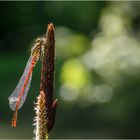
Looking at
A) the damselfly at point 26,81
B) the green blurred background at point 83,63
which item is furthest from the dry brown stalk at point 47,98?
the green blurred background at point 83,63

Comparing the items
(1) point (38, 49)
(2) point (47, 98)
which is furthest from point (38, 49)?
(2) point (47, 98)

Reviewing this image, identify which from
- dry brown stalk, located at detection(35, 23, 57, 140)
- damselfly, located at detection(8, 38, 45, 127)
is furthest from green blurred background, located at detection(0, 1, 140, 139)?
dry brown stalk, located at detection(35, 23, 57, 140)

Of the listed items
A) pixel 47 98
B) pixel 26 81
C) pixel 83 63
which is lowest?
pixel 47 98

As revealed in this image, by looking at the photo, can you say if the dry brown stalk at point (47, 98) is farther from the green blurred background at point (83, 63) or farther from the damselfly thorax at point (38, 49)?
the green blurred background at point (83, 63)

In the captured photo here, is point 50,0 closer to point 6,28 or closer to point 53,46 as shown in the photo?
point 6,28

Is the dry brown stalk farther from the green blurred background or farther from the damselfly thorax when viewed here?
the green blurred background

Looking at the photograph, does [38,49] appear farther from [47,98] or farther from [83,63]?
[83,63]

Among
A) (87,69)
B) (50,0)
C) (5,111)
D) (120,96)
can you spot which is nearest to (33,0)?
(50,0)

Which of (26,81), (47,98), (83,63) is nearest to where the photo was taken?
(47,98)
